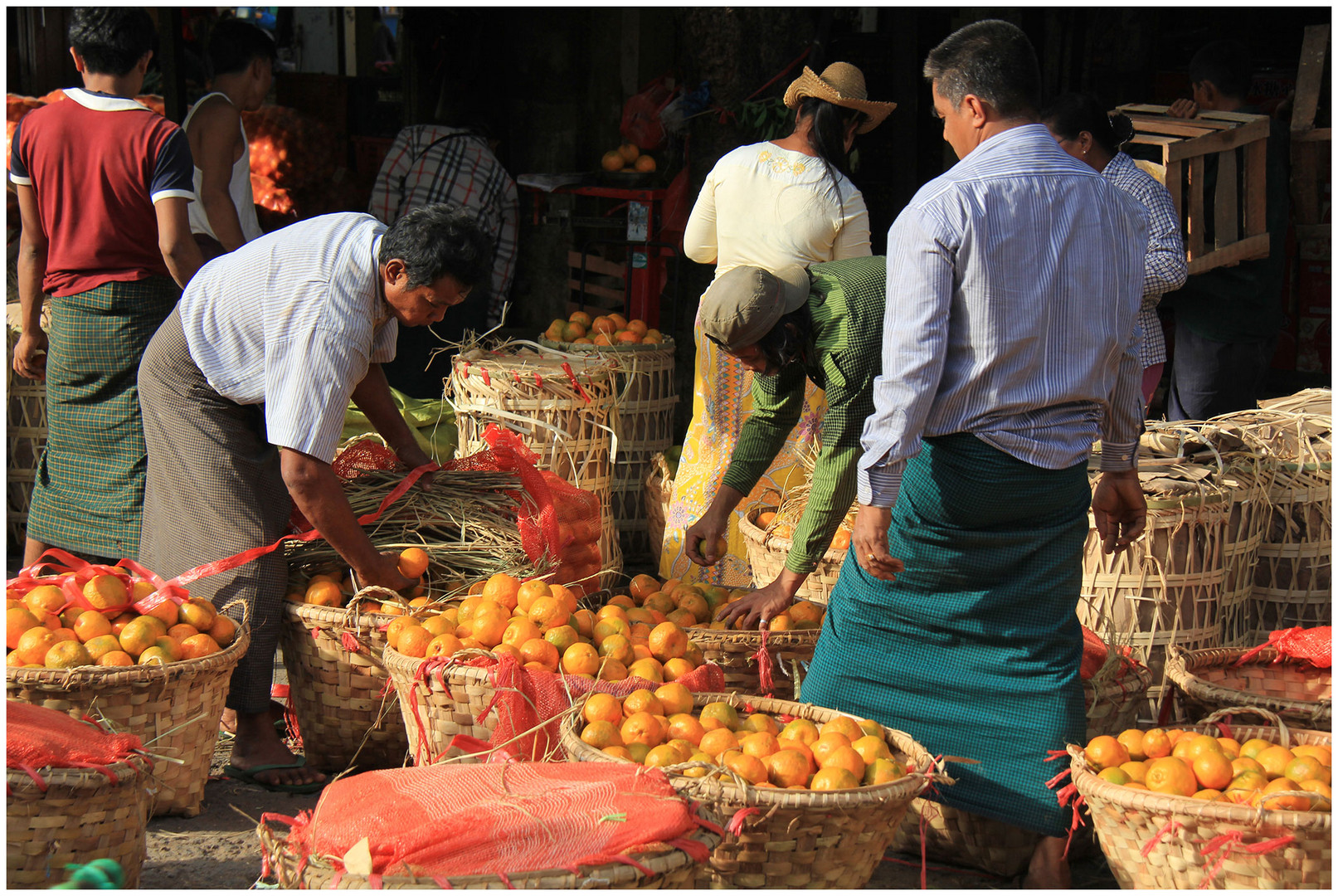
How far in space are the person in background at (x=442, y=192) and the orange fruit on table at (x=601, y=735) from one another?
4.14m

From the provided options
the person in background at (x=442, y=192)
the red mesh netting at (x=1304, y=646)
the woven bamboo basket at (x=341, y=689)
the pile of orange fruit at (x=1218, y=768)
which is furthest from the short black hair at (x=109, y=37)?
the red mesh netting at (x=1304, y=646)

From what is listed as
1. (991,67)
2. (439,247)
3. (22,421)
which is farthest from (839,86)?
(22,421)

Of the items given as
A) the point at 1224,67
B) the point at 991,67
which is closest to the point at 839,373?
the point at 991,67

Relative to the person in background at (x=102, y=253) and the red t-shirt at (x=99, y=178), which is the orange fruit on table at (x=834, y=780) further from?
the red t-shirt at (x=99, y=178)

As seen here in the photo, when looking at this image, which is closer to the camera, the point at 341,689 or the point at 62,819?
the point at 62,819

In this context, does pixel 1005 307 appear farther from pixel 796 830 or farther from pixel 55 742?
pixel 55 742

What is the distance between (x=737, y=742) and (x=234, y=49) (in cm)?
327

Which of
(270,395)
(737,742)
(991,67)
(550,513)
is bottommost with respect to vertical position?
(737,742)

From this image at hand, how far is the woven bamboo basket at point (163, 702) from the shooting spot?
8.72ft

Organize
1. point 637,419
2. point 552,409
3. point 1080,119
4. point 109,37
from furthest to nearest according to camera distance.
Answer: point 637,419, point 552,409, point 1080,119, point 109,37

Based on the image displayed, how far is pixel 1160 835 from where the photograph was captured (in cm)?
222

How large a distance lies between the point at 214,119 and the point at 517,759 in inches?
112

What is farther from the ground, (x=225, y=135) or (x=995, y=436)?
(x=225, y=135)

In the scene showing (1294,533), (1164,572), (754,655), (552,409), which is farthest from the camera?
(552,409)
